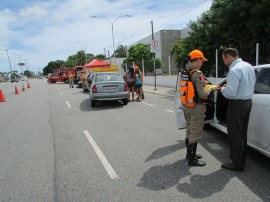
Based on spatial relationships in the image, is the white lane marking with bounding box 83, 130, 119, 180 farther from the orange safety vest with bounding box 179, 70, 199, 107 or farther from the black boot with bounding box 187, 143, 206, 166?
the orange safety vest with bounding box 179, 70, 199, 107

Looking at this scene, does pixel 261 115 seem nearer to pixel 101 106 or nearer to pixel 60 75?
pixel 101 106

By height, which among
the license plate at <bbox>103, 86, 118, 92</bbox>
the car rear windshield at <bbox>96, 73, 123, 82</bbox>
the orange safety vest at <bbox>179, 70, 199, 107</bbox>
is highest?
the orange safety vest at <bbox>179, 70, 199, 107</bbox>

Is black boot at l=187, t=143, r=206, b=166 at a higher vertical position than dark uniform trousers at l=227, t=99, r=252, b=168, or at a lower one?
lower

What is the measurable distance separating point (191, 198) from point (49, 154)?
10.7 feet

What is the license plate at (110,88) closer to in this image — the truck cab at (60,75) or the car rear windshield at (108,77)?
the car rear windshield at (108,77)

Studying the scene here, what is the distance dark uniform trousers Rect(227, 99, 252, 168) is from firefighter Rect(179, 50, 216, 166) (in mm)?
460

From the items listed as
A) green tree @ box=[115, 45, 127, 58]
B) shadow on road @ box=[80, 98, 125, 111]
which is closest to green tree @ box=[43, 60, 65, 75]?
green tree @ box=[115, 45, 127, 58]

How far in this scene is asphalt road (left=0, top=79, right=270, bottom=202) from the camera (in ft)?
12.6

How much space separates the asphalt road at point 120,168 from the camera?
12.6ft

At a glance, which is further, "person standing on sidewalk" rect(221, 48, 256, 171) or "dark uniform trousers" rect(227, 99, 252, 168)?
"dark uniform trousers" rect(227, 99, 252, 168)

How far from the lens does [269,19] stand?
1095 cm

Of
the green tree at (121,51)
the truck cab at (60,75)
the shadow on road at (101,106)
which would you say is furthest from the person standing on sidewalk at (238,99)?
the green tree at (121,51)

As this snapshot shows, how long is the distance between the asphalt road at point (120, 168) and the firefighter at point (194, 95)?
1.33 ft

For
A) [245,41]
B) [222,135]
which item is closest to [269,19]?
[245,41]
